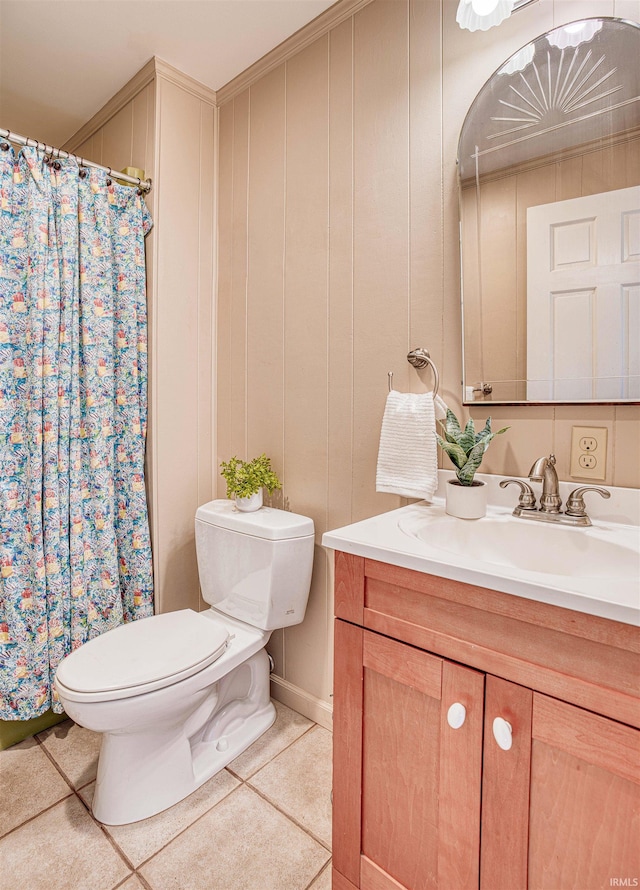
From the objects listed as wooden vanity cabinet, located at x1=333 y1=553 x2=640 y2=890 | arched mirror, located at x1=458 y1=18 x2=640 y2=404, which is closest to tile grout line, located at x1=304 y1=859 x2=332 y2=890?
wooden vanity cabinet, located at x1=333 y1=553 x2=640 y2=890

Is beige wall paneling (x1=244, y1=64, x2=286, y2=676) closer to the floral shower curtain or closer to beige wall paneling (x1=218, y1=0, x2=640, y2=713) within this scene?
beige wall paneling (x1=218, y1=0, x2=640, y2=713)

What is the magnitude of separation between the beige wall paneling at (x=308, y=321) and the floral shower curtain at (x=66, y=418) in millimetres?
599

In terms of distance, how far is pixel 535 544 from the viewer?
1.07 m

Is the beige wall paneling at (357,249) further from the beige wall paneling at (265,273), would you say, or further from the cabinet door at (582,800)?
the cabinet door at (582,800)

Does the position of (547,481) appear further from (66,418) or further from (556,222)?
(66,418)

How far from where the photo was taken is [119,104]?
199 centimetres

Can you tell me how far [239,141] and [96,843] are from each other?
2.39 m

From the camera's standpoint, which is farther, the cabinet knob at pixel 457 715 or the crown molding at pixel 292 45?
the crown molding at pixel 292 45

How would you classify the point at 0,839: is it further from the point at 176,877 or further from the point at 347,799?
the point at 347,799

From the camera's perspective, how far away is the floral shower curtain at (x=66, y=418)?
5.08ft

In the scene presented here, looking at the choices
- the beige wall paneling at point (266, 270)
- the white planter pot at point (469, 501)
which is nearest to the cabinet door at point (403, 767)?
the white planter pot at point (469, 501)

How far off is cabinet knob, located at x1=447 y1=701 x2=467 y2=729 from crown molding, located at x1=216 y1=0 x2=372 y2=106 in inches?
76.9

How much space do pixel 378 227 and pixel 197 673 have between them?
4.69 feet

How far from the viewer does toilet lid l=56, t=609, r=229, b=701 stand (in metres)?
1.20
